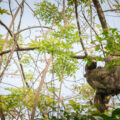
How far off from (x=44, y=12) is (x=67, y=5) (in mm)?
370

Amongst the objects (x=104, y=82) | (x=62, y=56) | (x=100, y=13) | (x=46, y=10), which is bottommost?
(x=104, y=82)

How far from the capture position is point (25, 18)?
171cm

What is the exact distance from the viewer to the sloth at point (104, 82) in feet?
5.00

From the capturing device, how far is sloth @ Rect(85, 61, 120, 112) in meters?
1.52

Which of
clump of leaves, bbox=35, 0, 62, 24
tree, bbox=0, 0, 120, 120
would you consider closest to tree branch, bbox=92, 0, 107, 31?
tree, bbox=0, 0, 120, 120

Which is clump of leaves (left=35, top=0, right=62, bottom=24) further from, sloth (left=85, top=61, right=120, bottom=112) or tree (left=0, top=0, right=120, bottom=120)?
sloth (left=85, top=61, right=120, bottom=112)

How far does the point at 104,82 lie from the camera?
60.4 inches

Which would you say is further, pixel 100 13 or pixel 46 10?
pixel 46 10

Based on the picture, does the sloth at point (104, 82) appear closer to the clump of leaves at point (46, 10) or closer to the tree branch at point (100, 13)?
the tree branch at point (100, 13)

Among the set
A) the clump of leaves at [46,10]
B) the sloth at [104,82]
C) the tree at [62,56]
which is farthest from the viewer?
the clump of leaves at [46,10]

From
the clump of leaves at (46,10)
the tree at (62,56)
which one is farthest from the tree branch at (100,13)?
the clump of leaves at (46,10)

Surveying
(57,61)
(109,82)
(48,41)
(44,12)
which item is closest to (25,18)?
(44,12)

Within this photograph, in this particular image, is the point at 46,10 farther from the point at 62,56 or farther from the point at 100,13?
the point at 62,56

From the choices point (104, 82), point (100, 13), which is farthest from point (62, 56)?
point (100, 13)
